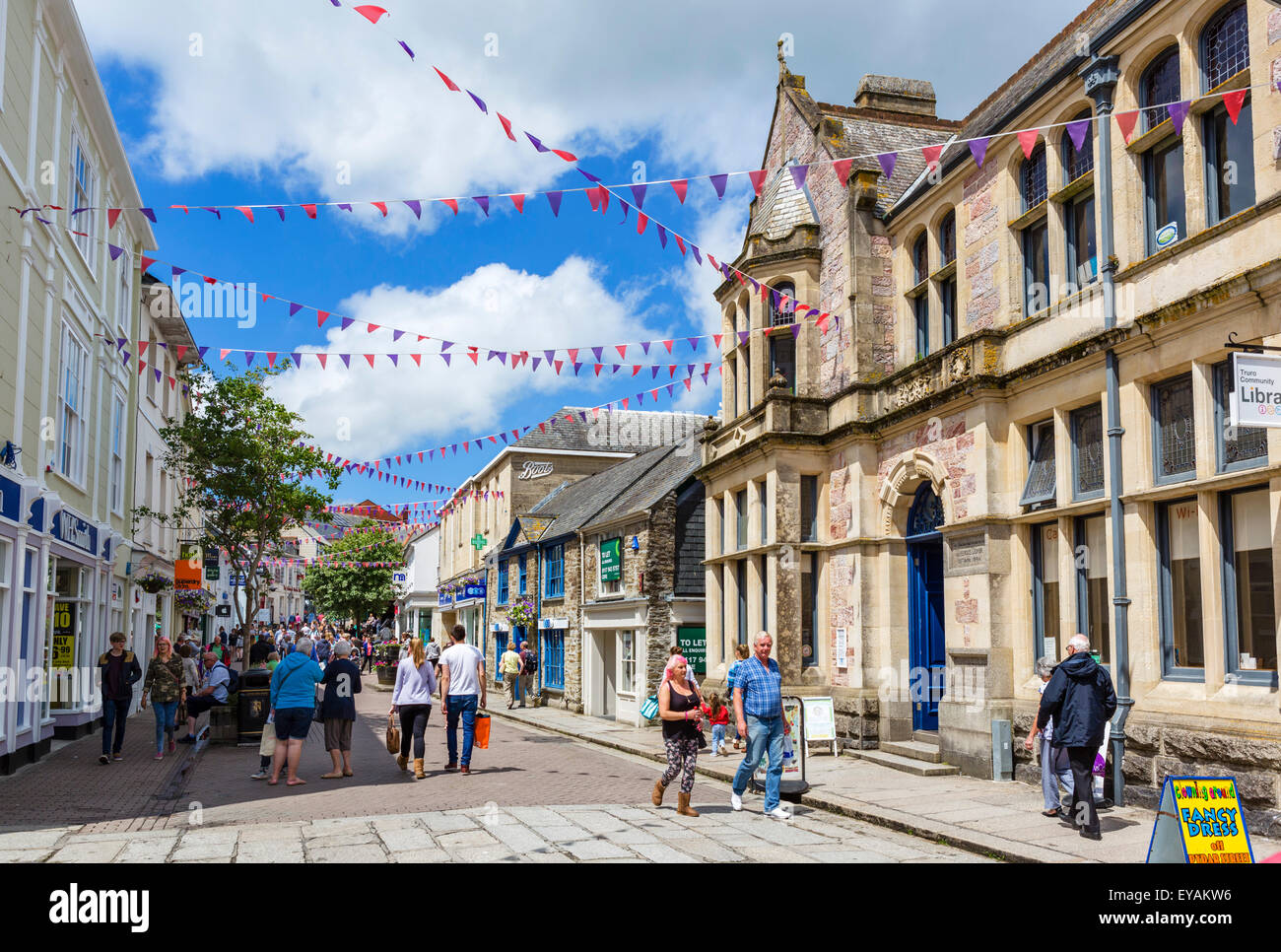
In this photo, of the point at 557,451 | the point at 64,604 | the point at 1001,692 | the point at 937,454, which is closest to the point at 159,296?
the point at 64,604

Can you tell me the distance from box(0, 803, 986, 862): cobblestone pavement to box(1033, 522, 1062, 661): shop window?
12.4ft

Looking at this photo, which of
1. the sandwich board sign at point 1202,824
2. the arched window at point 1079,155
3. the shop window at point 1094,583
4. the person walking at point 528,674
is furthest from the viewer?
the person walking at point 528,674

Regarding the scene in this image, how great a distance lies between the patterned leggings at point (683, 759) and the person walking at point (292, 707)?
455 centimetres

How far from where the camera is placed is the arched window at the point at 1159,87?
35.2 feet

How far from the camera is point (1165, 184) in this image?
10.9 metres

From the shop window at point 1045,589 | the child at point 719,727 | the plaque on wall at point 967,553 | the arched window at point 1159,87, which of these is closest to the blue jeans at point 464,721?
the child at point 719,727

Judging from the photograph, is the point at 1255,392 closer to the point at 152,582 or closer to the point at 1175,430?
the point at 1175,430

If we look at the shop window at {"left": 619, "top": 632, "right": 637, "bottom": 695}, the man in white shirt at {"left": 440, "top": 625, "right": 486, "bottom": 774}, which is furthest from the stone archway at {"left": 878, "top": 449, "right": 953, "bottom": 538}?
the shop window at {"left": 619, "top": 632, "right": 637, "bottom": 695}

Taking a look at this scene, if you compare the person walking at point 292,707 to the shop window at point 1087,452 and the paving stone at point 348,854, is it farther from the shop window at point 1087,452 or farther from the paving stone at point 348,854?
the shop window at point 1087,452

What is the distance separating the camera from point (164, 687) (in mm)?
15117

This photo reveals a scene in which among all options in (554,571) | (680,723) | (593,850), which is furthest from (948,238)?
(554,571)

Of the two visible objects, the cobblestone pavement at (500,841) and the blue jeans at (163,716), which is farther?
the blue jeans at (163,716)
